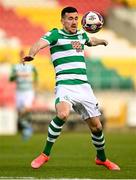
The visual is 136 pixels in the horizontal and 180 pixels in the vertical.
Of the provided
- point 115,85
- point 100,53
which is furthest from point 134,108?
point 100,53

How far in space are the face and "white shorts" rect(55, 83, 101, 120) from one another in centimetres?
74

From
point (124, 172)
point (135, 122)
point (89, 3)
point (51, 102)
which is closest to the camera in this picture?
point (124, 172)

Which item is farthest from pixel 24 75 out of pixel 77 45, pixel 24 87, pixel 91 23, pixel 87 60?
pixel 87 60

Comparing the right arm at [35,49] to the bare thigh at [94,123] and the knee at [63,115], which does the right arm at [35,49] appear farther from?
the bare thigh at [94,123]

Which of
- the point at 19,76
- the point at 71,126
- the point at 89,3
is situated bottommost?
the point at 71,126

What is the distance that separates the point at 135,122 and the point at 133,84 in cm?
531

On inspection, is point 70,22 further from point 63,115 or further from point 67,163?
point 67,163

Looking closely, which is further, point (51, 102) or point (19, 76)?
point (51, 102)

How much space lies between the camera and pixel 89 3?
3984cm

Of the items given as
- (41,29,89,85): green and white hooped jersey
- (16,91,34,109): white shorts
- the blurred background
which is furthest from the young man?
the blurred background

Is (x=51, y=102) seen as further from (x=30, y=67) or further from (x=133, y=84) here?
(x=30, y=67)

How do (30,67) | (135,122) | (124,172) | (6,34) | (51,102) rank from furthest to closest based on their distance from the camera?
(6,34), (51,102), (135,122), (30,67), (124,172)

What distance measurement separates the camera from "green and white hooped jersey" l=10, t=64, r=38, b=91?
70.5 feet

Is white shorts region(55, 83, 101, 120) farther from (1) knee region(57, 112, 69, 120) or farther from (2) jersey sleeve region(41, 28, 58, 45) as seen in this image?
(2) jersey sleeve region(41, 28, 58, 45)
